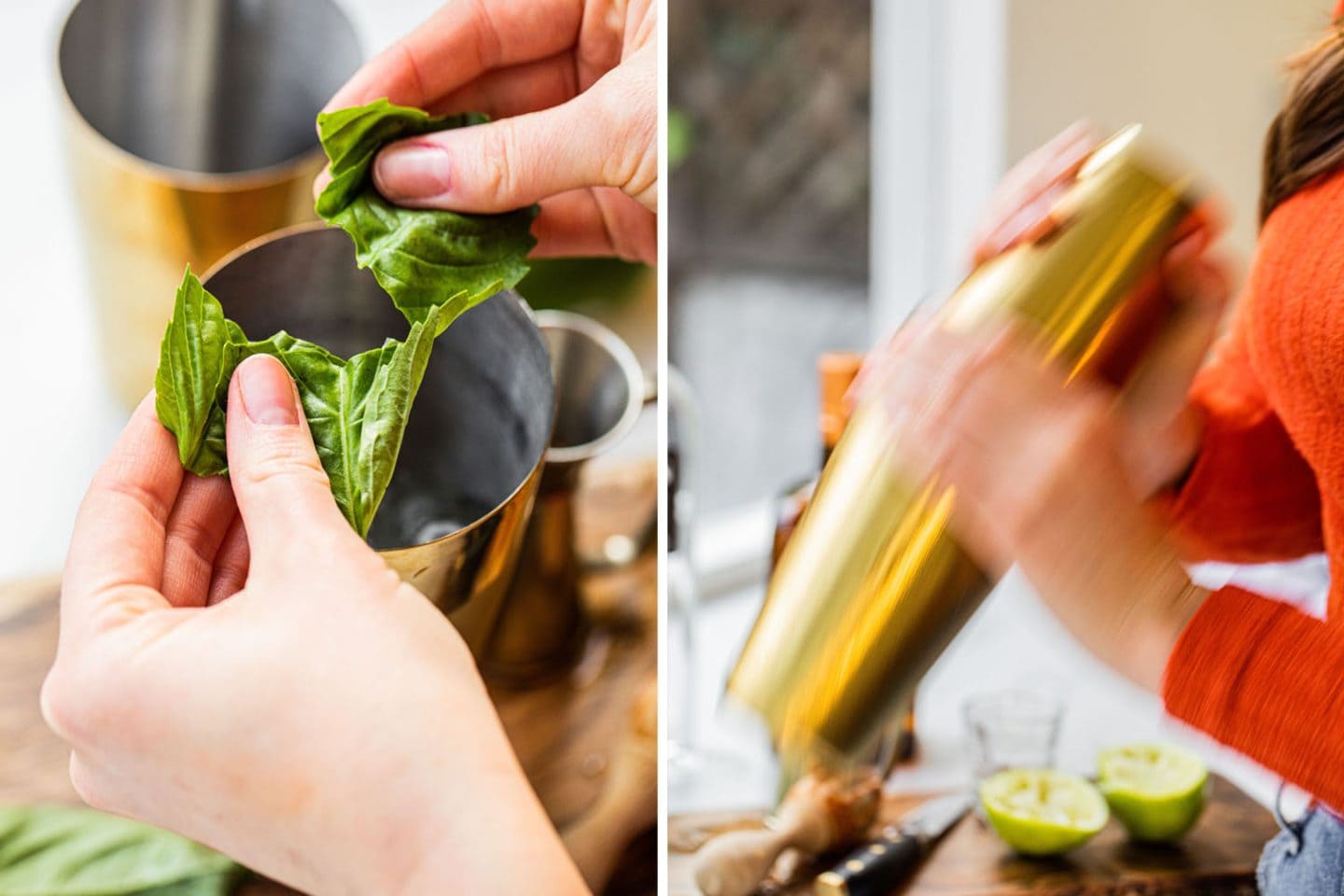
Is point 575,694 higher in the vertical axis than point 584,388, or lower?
lower

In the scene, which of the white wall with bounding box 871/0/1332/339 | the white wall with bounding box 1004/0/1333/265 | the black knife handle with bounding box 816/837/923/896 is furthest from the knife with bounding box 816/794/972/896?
the white wall with bounding box 1004/0/1333/265

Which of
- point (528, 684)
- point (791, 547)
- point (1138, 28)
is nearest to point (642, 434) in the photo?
point (528, 684)

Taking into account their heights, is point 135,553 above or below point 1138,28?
below

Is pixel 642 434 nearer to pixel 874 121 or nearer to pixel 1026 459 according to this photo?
pixel 1026 459

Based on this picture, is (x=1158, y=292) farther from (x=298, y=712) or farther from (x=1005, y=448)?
(x=298, y=712)

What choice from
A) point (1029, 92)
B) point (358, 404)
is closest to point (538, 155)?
point (358, 404)

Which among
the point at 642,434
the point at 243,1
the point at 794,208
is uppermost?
the point at 243,1

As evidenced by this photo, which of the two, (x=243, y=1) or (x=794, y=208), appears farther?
(x=794, y=208)
